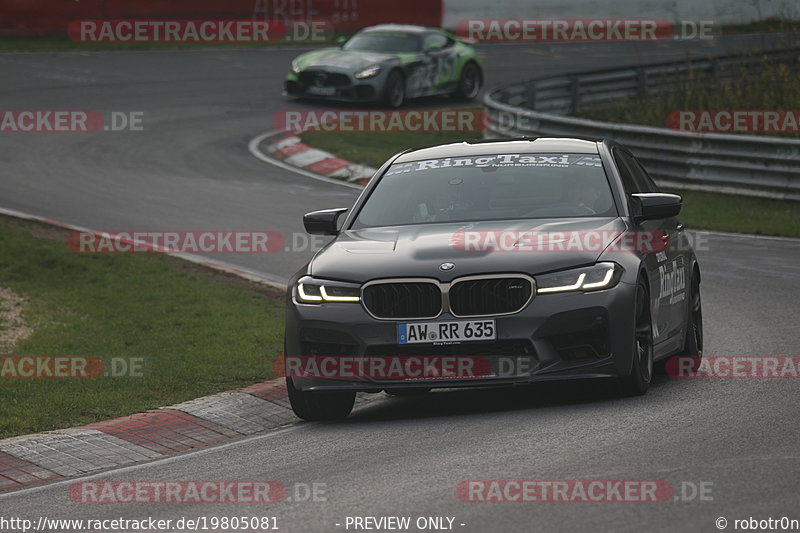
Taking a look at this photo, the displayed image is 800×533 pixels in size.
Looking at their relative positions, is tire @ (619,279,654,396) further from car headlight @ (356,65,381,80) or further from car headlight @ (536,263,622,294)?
car headlight @ (356,65,381,80)

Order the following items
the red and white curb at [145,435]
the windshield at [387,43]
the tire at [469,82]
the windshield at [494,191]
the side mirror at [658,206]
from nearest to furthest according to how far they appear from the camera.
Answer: the red and white curb at [145,435] < the side mirror at [658,206] < the windshield at [494,191] < the windshield at [387,43] < the tire at [469,82]

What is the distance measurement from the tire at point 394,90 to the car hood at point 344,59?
37 centimetres

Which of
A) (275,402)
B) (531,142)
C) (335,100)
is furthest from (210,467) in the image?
(335,100)

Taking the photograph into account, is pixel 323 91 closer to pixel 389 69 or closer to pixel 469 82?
pixel 389 69

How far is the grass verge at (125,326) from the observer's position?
31.4ft

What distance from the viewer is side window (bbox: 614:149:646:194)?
973 centimetres

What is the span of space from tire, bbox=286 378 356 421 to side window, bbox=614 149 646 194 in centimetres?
228

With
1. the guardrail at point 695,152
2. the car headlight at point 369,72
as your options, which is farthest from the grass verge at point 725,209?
the car headlight at point 369,72

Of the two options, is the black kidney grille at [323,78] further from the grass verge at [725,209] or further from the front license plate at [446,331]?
the front license plate at [446,331]

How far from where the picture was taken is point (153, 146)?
2386 cm

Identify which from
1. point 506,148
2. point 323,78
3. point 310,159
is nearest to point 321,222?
point 506,148

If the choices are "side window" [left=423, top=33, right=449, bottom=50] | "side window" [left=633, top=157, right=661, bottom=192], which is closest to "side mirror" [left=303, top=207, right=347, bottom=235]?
"side window" [left=633, top=157, right=661, bottom=192]

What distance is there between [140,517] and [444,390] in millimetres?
3770

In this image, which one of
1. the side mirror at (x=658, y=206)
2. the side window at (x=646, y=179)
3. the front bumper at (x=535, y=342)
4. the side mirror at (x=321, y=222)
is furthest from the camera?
the side window at (x=646, y=179)
